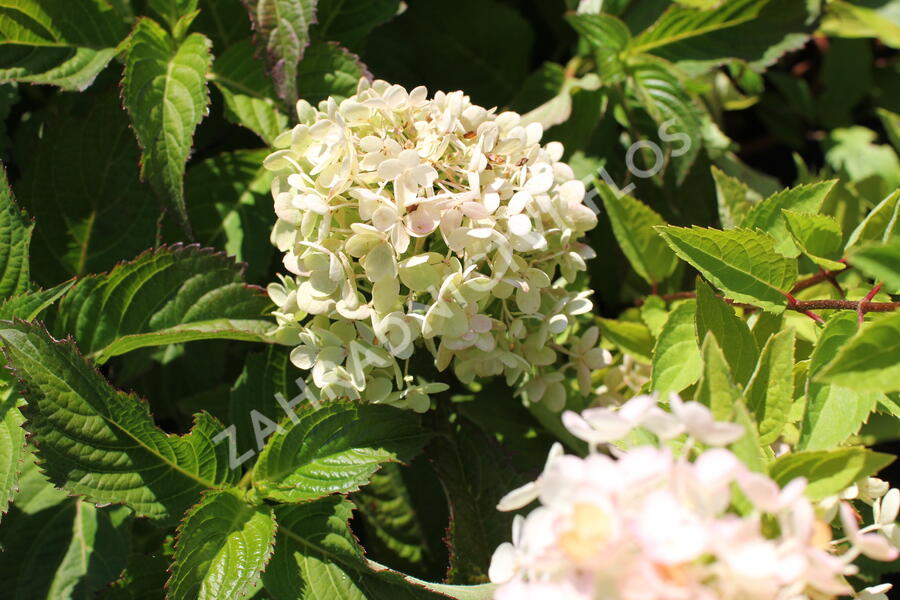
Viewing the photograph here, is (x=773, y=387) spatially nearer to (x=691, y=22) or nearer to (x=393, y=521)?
(x=393, y=521)

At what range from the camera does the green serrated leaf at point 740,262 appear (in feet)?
3.26

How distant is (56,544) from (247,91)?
83cm

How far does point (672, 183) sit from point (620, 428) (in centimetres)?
97

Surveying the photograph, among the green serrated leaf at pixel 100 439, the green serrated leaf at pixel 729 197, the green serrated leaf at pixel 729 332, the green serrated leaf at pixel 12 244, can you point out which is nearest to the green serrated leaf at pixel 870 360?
the green serrated leaf at pixel 729 332

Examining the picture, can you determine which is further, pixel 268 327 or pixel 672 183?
pixel 672 183

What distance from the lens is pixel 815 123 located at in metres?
2.00

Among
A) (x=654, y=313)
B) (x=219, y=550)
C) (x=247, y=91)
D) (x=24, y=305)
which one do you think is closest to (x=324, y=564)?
(x=219, y=550)

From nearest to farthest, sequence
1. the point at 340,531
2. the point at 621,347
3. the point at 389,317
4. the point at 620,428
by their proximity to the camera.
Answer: the point at 620,428 < the point at 389,317 < the point at 340,531 < the point at 621,347

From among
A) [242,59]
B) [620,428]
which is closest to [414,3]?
[242,59]

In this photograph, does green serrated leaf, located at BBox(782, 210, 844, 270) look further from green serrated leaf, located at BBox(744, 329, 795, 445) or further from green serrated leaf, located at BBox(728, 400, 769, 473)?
green serrated leaf, located at BBox(728, 400, 769, 473)

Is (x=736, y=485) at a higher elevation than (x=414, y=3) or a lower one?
lower

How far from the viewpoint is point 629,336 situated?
128 centimetres

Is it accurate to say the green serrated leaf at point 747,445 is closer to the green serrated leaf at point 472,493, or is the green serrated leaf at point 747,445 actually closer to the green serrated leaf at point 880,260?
the green serrated leaf at point 880,260

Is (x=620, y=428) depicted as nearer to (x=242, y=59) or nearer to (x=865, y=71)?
(x=242, y=59)
